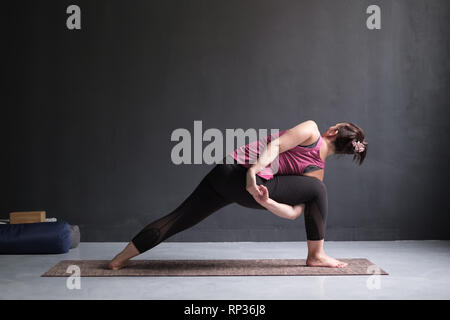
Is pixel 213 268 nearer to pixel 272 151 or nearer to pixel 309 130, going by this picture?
pixel 272 151

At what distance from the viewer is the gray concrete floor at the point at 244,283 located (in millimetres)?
2516

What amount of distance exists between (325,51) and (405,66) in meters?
0.63

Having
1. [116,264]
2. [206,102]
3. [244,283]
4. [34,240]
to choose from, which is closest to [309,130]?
[244,283]

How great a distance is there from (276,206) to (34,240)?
1.71 m

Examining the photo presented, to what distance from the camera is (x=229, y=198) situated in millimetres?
3064

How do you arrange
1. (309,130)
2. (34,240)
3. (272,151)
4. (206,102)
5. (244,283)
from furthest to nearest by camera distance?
(206,102)
(34,240)
(309,130)
(272,151)
(244,283)

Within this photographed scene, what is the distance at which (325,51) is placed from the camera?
4.43m

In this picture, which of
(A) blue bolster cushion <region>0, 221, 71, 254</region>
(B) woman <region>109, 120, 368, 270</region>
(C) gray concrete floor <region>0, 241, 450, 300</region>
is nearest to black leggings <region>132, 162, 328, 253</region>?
(B) woman <region>109, 120, 368, 270</region>

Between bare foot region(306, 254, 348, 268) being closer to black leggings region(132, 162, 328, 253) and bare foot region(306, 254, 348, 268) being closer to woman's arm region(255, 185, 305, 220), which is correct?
black leggings region(132, 162, 328, 253)

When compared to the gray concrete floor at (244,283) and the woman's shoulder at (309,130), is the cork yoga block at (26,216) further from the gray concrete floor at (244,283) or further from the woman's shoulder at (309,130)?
the woman's shoulder at (309,130)

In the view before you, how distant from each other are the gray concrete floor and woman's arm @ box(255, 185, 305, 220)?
1.13 feet
